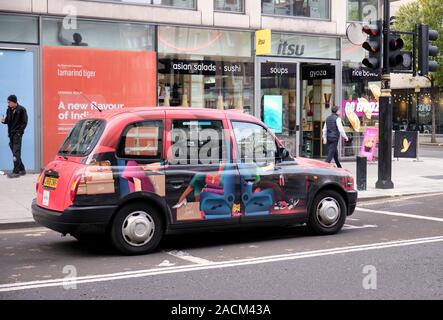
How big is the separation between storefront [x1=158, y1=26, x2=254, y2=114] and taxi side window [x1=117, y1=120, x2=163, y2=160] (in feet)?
31.0

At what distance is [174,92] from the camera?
1716 centimetres

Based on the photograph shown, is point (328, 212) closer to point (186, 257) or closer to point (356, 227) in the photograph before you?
point (356, 227)

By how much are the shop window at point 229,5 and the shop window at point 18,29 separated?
17.2 ft

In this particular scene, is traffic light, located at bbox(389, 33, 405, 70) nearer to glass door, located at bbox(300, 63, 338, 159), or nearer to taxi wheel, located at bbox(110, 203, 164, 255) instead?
glass door, located at bbox(300, 63, 338, 159)

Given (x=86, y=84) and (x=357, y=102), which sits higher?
(x=86, y=84)

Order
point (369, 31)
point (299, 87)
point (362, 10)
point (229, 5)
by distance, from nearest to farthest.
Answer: point (369, 31)
point (229, 5)
point (299, 87)
point (362, 10)

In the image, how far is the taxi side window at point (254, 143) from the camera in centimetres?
802

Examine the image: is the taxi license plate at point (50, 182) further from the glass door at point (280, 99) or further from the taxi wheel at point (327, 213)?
the glass door at point (280, 99)

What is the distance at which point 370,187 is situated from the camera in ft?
A: 46.4

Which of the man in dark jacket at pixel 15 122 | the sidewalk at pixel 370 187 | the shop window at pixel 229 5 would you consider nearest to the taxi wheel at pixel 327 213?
the sidewalk at pixel 370 187

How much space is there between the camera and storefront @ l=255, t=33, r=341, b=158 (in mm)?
18609

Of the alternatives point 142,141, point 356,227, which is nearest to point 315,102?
point 356,227

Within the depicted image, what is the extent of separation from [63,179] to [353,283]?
3.53 m

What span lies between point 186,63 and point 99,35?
258 centimetres
